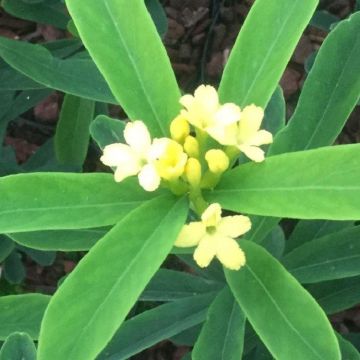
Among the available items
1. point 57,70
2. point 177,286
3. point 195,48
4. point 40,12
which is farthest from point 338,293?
point 195,48

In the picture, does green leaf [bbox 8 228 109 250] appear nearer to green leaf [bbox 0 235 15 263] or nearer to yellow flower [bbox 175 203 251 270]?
yellow flower [bbox 175 203 251 270]

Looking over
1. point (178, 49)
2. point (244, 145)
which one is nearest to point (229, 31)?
point (178, 49)

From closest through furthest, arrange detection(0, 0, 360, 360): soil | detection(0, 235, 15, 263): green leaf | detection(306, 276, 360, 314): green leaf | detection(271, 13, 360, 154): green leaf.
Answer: detection(271, 13, 360, 154): green leaf
detection(306, 276, 360, 314): green leaf
detection(0, 235, 15, 263): green leaf
detection(0, 0, 360, 360): soil

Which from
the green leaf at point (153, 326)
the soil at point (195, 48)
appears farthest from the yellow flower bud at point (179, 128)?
the soil at point (195, 48)

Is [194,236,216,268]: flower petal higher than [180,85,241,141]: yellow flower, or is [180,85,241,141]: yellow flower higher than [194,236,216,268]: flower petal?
[180,85,241,141]: yellow flower

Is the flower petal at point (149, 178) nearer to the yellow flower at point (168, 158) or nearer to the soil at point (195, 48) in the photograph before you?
the yellow flower at point (168, 158)

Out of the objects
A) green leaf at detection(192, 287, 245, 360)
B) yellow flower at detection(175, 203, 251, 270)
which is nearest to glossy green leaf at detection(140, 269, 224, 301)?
green leaf at detection(192, 287, 245, 360)
